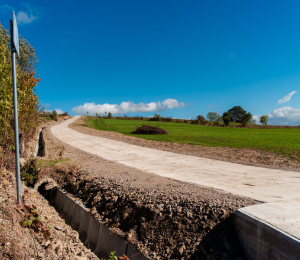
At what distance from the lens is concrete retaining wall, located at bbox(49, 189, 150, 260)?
3852 millimetres

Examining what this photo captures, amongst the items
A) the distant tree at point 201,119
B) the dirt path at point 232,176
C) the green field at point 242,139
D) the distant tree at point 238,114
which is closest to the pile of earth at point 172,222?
the dirt path at point 232,176

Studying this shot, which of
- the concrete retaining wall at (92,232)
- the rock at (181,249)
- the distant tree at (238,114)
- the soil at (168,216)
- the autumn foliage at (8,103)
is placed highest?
the distant tree at (238,114)

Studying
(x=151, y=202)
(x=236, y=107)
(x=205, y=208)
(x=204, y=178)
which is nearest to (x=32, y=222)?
(x=151, y=202)

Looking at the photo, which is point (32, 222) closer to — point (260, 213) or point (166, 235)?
point (166, 235)

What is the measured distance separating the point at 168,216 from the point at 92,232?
191 centimetres

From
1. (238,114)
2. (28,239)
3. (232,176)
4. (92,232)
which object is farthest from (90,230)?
(238,114)

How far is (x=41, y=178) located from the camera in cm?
657

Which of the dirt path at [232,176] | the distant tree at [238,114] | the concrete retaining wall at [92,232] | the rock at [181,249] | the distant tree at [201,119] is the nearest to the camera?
the rock at [181,249]

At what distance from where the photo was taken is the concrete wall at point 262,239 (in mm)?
2576

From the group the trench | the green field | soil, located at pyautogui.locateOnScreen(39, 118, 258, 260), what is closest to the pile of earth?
soil, located at pyautogui.locateOnScreen(39, 118, 258, 260)

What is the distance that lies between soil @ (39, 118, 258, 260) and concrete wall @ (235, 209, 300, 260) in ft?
0.54

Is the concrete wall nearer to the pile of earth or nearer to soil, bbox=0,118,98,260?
the pile of earth

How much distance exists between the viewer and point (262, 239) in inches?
115

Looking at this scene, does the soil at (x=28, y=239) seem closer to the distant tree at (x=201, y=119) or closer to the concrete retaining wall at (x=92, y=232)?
the concrete retaining wall at (x=92, y=232)
